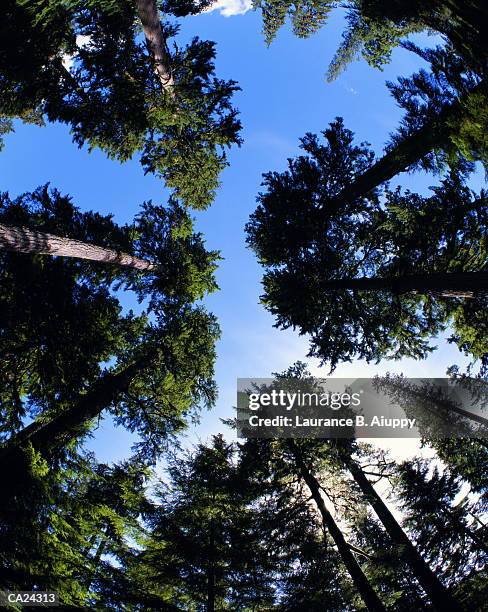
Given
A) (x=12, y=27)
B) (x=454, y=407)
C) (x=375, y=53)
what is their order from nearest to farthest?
(x=12, y=27) → (x=375, y=53) → (x=454, y=407)

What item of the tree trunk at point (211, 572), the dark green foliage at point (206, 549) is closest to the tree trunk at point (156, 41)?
the dark green foliage at point (206, 549)

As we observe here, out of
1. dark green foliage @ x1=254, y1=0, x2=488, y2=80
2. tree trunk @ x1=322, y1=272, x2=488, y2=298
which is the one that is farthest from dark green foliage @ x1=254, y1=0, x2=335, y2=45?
tree trunk @ x1=322, y1=272, x2=488, y2=298

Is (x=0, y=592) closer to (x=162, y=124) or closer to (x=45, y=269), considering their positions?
(x=45, y=269)

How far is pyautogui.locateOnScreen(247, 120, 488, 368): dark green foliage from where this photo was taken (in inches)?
370

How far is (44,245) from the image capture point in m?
6.95

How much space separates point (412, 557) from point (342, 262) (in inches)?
343

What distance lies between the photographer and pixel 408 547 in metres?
9.70

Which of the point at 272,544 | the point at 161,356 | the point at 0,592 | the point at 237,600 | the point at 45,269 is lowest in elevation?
the point at 237,600

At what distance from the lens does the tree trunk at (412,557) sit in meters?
8.62

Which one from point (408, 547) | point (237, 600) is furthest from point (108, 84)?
point (408, 547)

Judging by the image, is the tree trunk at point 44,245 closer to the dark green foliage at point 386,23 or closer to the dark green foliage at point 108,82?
the dark green foliage at point 108,82

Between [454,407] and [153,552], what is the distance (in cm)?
1327

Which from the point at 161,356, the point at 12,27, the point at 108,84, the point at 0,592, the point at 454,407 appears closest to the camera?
the point at 0,592

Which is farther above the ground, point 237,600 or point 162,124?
point 162,124
